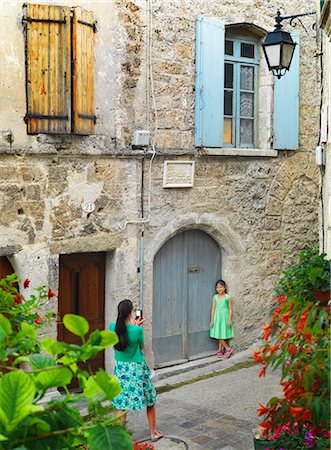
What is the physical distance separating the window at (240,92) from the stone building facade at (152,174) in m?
0.11

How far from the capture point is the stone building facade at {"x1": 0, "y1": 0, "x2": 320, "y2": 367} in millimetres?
7453

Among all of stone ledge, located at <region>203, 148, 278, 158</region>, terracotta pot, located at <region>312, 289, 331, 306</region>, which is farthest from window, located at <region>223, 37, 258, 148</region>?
terracotta pot, located at <region>312, 289, 331, 306</region>

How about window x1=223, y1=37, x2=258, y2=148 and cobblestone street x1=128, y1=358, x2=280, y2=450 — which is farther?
window x1=223, y1=37, x2=258, y2=148

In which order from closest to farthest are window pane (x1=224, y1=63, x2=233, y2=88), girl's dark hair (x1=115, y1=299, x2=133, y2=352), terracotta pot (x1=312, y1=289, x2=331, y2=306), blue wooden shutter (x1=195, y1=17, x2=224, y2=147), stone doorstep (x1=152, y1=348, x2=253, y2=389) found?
terracotta pot (x1=312, y1=289, x2=331, y2=306) < girl's dark hair (x1=115, y1=299, x2=133, y2=352) < stone doorstep (x1=152, y1=348, x2=253, y2=389) < blue wooden shutter (x1=195, y1=17, x2=224, y2=147) < window pane (x1=224, y1=63, x2=233, y2=88)

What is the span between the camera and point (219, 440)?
6.58 meters

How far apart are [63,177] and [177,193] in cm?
164

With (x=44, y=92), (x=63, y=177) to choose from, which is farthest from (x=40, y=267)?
(x=44, y=92)

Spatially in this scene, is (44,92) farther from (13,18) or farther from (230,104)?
(230,104)

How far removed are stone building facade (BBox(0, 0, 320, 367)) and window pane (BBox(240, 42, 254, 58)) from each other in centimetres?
14

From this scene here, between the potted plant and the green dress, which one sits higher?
the potted plant

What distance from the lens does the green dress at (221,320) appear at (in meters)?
9.45

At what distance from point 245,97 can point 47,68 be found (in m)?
3.20

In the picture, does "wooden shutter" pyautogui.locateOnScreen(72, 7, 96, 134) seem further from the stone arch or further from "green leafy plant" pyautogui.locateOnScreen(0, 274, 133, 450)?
"green leafy plant" pyautogui.locateOnScreen(0, 274, 133, 450)

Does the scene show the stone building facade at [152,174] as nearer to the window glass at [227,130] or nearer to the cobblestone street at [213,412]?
the window glass at [227,130]
